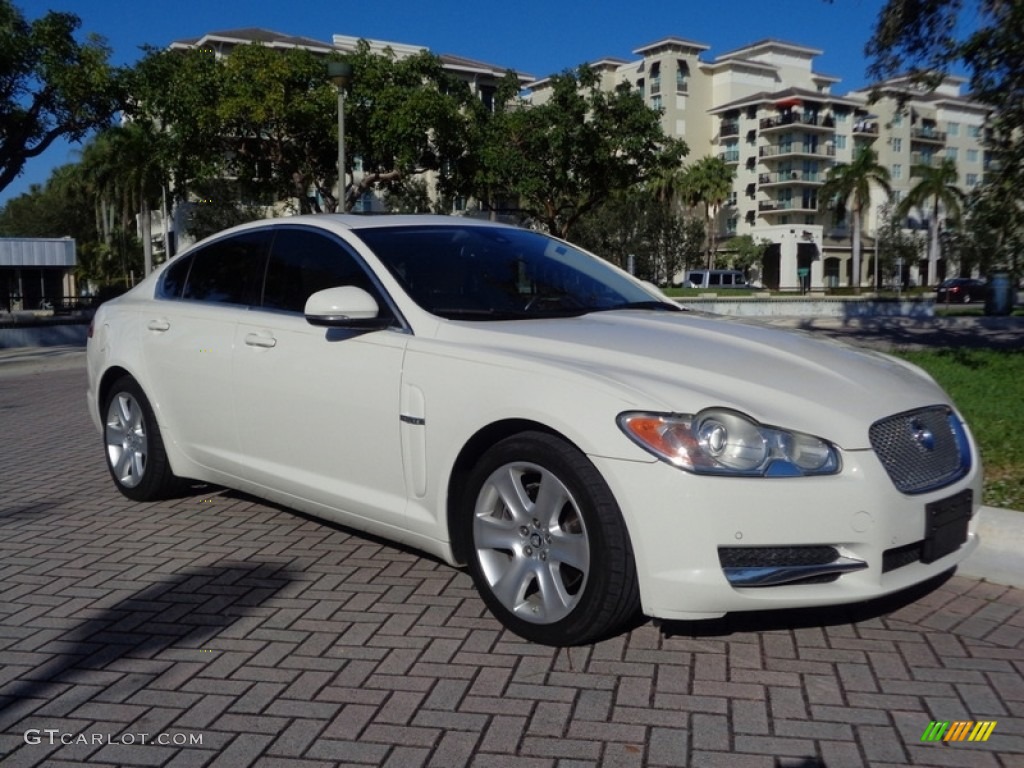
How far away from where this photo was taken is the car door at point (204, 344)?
17.4 feet

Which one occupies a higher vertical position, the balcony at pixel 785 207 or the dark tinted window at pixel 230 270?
the balcony at pixel 785 207

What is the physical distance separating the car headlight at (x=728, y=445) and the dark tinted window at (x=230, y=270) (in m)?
2.62

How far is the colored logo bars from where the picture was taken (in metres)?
3.12

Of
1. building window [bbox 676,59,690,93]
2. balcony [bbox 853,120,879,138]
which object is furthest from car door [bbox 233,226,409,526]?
balcony [bbox 853,120,879,138]

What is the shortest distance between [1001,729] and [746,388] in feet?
4.32

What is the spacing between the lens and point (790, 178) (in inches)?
3376

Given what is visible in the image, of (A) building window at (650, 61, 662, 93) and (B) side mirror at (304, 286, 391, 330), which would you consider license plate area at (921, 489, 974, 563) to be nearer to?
(B) side mirror at (304, 286, 391, 330)

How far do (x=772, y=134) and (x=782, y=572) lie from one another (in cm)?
8841

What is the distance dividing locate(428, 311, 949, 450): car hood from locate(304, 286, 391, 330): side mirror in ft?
1.13

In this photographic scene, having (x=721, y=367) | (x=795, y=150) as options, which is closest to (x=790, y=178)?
(x=795, y=150)

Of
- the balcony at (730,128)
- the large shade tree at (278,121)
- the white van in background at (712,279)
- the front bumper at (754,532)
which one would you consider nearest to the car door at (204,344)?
the front bumper at (754,532)

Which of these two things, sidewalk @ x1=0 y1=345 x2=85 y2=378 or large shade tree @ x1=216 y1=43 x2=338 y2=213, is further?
large shade tree @ x1=216 y1=43 x2=338 y2=213

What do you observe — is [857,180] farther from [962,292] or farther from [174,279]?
[174,279]

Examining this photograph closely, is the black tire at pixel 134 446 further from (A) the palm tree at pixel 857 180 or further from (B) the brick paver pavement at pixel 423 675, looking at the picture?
(A) the palm tree at pixel 857 180
